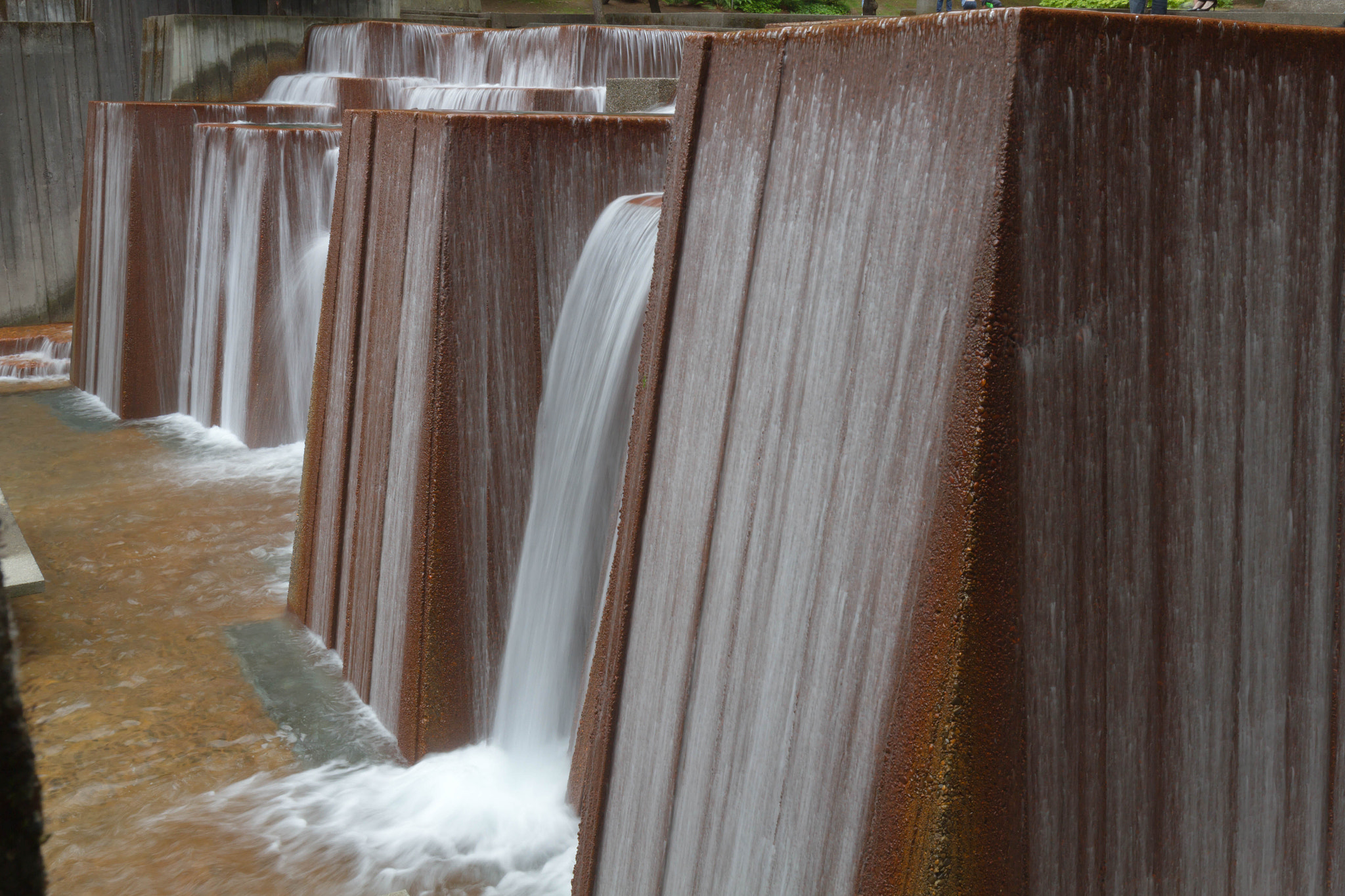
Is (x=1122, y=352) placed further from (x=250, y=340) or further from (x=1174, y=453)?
(x=250, y=340)

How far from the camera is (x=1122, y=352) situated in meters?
1.71

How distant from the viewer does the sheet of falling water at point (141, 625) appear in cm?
351

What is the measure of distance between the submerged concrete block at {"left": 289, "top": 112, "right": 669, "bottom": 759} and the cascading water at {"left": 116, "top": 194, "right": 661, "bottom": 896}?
91 mm

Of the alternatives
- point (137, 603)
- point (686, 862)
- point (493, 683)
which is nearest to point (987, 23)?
Result: point (686, 862)

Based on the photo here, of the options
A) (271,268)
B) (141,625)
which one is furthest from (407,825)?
(271,268)

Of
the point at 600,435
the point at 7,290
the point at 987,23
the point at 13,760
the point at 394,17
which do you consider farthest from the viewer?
the point at 394,17

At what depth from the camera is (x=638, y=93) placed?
6.53 meters

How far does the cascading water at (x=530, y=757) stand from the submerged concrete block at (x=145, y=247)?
18.4 feet

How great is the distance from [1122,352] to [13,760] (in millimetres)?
1596

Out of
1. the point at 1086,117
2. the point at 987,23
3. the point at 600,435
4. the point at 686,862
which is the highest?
the point at 987,23

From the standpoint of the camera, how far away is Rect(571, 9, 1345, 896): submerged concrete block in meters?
1.64

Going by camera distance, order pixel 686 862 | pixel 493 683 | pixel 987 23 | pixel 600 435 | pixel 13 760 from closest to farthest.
→ 1. pixel 13 760
2. pixel 987 23
3. pixel 686 862
4. pixel 600 435
5. pixel 493 683

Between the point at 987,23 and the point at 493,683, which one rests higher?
the point at 987,23

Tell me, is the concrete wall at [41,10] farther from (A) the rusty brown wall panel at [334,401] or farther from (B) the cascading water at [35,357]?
(A) the rusty brown wall panel at [334,401]
